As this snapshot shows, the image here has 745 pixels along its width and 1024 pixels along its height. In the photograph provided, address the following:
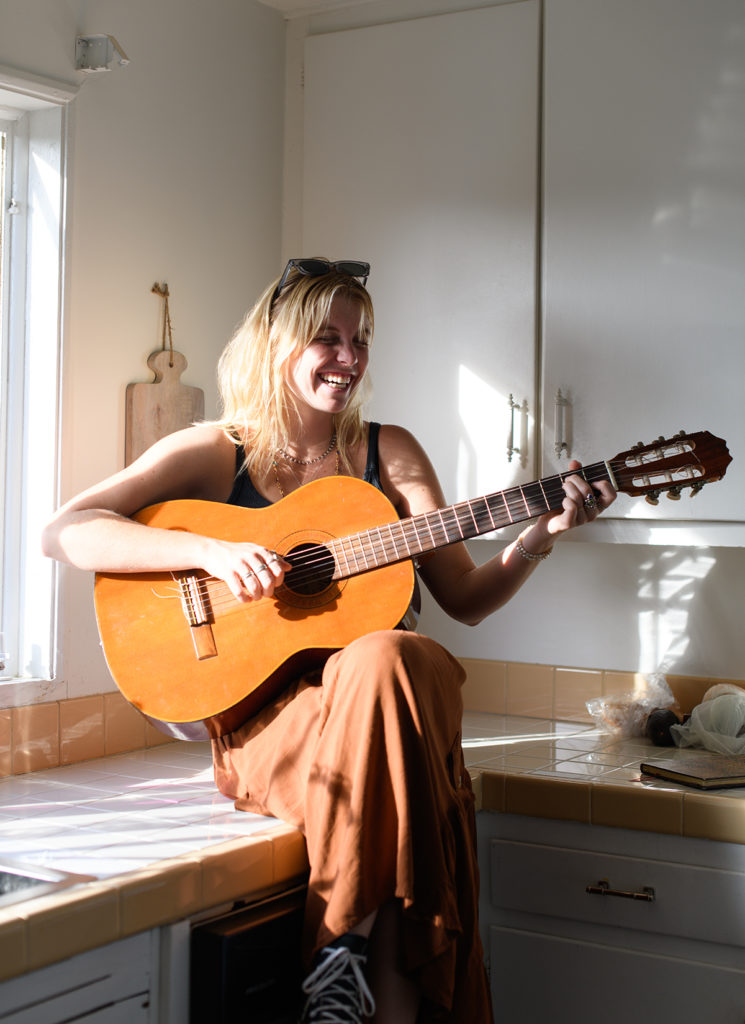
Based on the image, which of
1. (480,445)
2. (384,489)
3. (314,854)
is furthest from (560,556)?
(314,854)

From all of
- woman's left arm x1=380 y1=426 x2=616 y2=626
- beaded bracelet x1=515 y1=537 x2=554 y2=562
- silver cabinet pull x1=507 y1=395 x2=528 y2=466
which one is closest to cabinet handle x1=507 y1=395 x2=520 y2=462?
silver cabinet pull x1=507 y1=395 x2=528 y2=466

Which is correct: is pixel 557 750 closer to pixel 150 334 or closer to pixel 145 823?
pixel 145 823

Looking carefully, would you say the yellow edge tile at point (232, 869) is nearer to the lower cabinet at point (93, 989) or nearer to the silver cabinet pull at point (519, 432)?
the lower cabinet at point (93, 989)

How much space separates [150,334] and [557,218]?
863 mm

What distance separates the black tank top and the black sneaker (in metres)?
0.72

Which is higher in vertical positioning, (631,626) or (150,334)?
(150,334)

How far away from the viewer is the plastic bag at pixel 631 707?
7.52 ft

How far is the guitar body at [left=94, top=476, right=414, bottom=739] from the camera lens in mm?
1697

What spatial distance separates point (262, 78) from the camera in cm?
263

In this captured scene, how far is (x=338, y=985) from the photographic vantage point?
1421mm

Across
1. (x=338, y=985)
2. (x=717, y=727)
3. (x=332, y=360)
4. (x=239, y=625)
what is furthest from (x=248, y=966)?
(x=717, y=727)

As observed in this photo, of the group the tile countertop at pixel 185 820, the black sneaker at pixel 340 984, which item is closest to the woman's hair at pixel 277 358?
the tile countertop at pixel 185 820

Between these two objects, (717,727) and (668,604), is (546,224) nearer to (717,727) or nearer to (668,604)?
(668,604)

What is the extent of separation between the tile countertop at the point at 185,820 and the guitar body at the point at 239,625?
18cm
